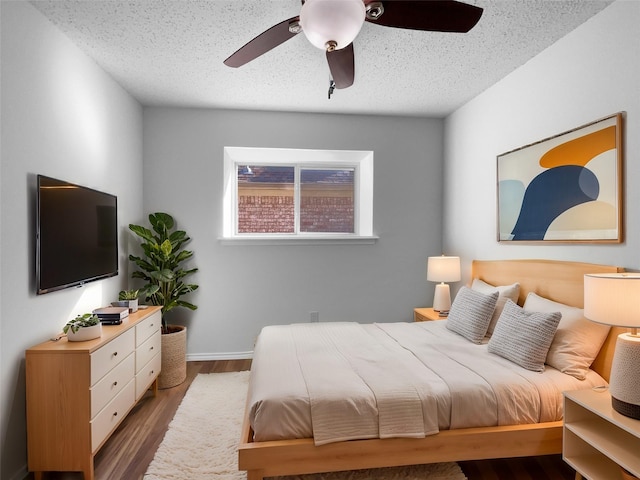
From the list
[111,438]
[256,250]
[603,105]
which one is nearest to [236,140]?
[256,250]

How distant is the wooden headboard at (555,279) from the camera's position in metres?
2.04

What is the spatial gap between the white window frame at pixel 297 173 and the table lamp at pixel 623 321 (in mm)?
2408

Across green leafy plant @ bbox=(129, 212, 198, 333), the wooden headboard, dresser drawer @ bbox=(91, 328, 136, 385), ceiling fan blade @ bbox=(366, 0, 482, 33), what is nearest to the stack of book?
dresser drawer @ bbox=(91, 328, 136, 385)

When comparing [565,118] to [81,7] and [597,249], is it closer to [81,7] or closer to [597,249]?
[597,249]

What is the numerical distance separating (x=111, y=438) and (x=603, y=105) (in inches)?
147

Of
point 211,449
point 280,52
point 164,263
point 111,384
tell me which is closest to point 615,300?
point 211,449

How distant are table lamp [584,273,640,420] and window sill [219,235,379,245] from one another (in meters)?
2.40

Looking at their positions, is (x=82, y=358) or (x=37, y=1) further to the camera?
(x=37, y=1)

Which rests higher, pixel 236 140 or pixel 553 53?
pixel 553 53

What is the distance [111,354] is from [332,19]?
84.9 inches

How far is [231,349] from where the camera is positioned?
12.5ft

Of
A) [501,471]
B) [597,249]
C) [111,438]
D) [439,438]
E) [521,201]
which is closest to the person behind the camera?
[439,438]

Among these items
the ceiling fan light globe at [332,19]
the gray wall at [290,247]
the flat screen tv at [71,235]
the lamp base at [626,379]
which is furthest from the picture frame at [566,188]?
the flat screen tv at [71,235]

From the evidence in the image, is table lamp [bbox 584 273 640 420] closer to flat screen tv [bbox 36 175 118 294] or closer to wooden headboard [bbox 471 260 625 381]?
wooden headboard [bbox 471 260 625 381]
